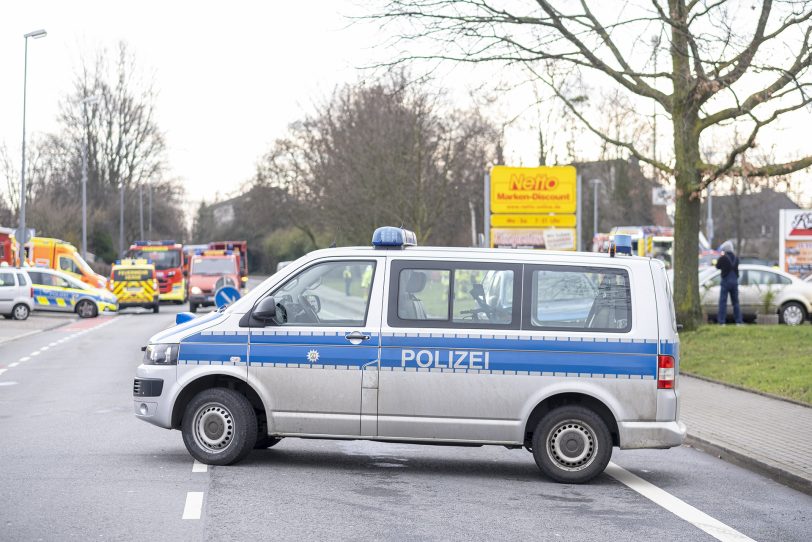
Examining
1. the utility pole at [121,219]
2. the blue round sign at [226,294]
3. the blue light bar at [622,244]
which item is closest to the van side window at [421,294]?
the blue light bar at [622,244]

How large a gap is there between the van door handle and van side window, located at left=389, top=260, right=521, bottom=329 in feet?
0.78

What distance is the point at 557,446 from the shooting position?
9.38 m

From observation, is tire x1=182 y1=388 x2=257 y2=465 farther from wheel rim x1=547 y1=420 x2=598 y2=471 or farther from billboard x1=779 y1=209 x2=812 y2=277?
billboard x1=779 y1=209 x2=812 y2=277

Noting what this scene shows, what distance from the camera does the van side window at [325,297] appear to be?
31.3 feet

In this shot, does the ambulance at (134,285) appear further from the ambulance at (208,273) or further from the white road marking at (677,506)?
the white road marking at (677,506)

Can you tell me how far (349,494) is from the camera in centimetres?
854

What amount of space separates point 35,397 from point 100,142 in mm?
58020

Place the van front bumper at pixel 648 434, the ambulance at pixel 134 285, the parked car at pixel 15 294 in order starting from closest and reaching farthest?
the van front bumper at pixel 648 434 < the parked car at pixel 15 294 < the ambulance at pixel 134 285

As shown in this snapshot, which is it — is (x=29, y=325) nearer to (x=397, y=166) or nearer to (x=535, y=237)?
(x=397, y=166)

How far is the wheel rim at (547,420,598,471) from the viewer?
30.7 ft

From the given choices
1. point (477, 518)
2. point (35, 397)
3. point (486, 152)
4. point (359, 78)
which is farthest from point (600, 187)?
point (477, 518)

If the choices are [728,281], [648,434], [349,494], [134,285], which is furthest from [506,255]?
[134,285]

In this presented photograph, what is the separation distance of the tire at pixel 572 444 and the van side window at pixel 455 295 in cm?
82

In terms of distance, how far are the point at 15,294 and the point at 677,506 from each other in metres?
31.9
